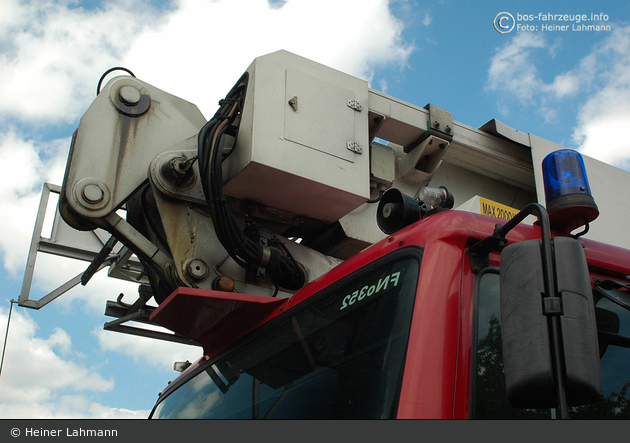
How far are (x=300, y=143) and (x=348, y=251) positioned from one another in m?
0.74

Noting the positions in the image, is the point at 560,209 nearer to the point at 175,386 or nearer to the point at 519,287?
→ the point at 519,287

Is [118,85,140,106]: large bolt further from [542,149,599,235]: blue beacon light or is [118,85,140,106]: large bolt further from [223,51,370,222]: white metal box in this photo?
[542,149,599,235]: blue beacon light

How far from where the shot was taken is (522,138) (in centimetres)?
340

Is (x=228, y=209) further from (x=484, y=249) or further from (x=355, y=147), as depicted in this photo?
(x=484, y=249)

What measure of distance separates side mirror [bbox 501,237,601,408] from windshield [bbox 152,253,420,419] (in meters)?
0.33

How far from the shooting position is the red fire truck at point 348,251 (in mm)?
1430

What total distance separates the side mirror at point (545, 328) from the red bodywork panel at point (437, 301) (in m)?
0.19

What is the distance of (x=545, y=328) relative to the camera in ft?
4.18

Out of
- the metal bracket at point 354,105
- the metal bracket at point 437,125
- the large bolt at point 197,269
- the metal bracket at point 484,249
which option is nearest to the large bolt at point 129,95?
the large bolt at point 197,269

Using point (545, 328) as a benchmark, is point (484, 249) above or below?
above
